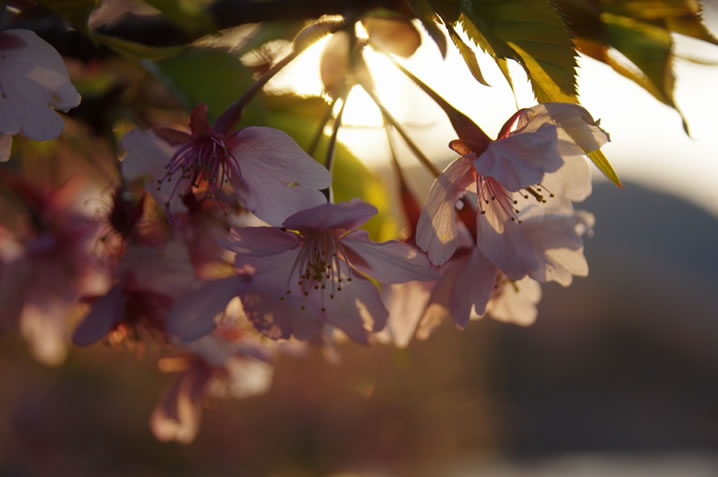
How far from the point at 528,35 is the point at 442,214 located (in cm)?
12

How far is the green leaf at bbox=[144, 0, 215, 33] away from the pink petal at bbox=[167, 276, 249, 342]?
18 cm

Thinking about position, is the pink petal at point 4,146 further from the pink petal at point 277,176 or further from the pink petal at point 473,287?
the pink petal at point 473,287

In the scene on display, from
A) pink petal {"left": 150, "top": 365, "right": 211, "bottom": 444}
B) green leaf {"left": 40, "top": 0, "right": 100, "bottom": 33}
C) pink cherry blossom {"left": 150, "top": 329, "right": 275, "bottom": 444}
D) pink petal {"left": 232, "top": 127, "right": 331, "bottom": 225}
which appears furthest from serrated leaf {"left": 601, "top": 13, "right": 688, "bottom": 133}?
pink petal {"left": 150, "top": 365, "right": 211, "bottom": 444}

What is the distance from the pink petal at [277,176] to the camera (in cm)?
37

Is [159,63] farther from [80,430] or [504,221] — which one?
[80,430]

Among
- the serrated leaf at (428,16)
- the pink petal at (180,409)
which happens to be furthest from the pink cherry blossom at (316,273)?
the pink petal at (180,409)

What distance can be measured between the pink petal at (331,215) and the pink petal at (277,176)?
14 millimetres

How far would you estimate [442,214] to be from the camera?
1.28 feet

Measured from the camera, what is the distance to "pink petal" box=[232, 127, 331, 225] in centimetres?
37

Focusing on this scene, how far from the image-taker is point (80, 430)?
10.1 ft

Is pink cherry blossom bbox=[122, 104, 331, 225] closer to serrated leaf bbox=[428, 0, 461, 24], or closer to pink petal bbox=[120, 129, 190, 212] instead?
pink petal bbox=[120, 129, 190, 212]

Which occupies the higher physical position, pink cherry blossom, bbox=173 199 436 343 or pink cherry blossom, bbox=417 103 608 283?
pink cherry blossom, bbox=417 103 608 283

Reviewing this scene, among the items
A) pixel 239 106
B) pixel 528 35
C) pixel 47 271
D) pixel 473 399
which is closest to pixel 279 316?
pixel 239 106

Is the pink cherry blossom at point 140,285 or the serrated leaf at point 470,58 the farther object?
the pink cherry blossom at point 140,285
